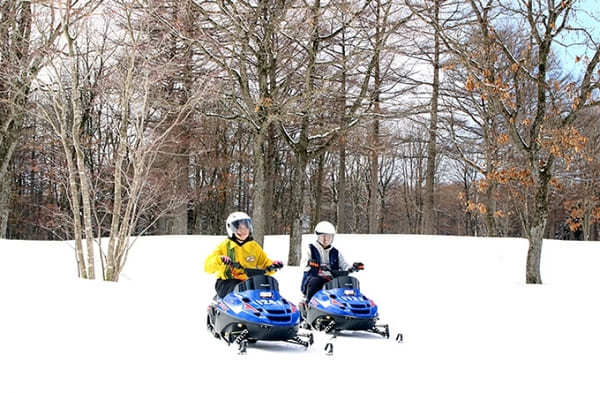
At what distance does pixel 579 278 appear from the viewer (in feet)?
58.4

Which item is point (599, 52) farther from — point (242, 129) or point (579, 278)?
point (242, 129)

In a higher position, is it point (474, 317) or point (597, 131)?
point (597, 131)

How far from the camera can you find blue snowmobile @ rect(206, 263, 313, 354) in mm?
6684

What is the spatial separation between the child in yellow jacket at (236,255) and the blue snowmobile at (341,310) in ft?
2.98

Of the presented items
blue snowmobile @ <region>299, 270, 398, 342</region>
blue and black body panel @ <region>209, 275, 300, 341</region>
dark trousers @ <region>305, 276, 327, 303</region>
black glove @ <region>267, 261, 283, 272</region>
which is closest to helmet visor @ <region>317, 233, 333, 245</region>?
dark trousers @ <region>305, 276, 327, 303</region>

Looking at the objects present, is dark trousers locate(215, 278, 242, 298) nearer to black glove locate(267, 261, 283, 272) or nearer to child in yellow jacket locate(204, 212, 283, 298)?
child in yellow jacket locate(204, 212, 283, 298)

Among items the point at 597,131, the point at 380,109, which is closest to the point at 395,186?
the point at 597,131

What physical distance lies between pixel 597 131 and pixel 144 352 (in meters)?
29.6

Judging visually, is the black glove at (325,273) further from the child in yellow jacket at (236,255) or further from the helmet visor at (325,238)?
the child in yellow jacket at (236,255)

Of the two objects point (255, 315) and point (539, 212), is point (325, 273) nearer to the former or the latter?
point (255, 315)

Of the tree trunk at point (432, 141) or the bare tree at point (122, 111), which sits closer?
the bare tree at point (122, 111)

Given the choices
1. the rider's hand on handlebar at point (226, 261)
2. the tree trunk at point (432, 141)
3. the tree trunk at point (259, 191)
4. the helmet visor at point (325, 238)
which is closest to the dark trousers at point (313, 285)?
the helmet visor at point (325, 238)

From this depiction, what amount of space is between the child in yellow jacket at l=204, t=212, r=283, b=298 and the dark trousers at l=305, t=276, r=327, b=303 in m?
0.90

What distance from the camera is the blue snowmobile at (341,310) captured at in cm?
793
